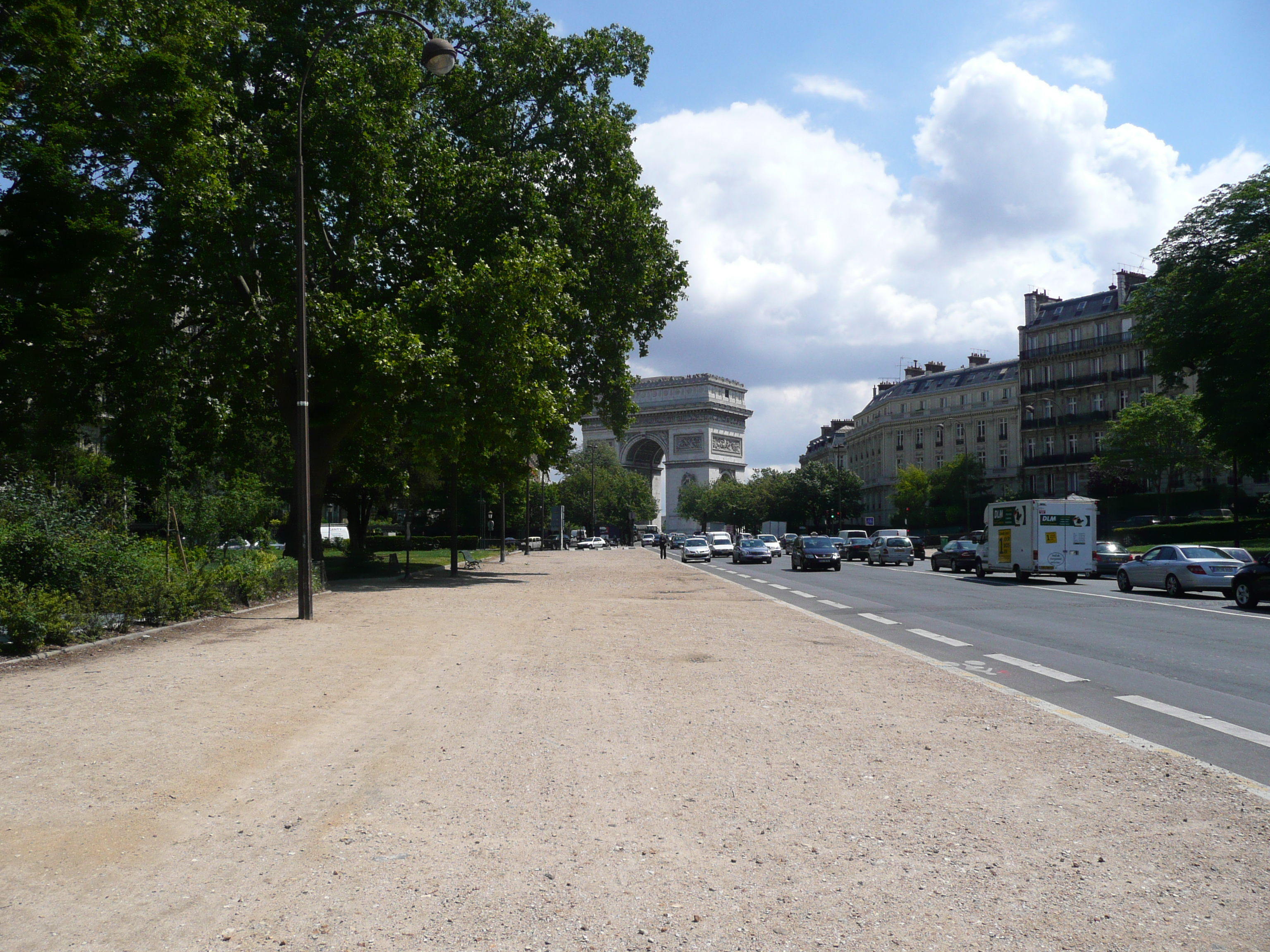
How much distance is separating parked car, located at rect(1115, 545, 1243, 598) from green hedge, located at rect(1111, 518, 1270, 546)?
24.9 m

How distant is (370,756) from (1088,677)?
24.6 feet

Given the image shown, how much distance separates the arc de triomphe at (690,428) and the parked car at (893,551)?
6592cm

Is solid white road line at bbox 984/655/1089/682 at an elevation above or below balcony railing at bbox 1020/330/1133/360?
below

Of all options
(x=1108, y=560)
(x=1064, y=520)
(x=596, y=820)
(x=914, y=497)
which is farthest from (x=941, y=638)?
(x=914, y=497)

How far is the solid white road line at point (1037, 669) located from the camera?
10.0 meters

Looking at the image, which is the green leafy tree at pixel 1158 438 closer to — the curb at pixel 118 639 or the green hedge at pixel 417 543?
the green hedge at pixel 417 543

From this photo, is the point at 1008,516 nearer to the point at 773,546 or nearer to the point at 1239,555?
the point at 1239,555

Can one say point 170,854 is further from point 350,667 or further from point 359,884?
point 350,667

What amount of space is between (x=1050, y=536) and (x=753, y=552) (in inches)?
864

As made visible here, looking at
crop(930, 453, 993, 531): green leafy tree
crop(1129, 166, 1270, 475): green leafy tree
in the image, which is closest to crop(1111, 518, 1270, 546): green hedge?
crop(1129, 166, 1270, 475): green leafy tree

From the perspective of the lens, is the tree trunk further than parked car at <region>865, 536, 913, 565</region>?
No

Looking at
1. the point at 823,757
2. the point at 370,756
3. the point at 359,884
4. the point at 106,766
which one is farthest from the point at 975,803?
the point at 106,766

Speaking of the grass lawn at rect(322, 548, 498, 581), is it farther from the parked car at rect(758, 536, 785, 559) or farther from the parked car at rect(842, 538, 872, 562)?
the parked car at rect(842, 538, 872, 562)

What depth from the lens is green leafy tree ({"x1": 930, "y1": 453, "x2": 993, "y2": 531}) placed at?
Result: 87750 millimetres
